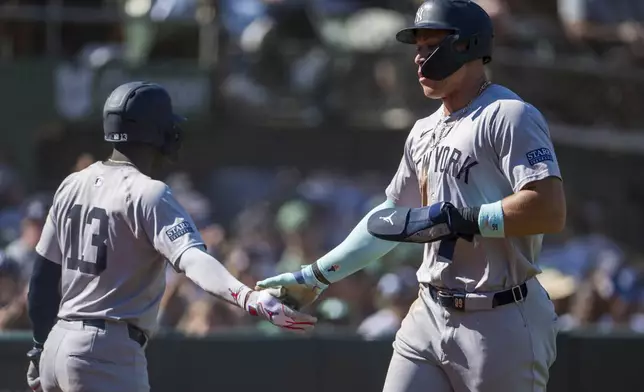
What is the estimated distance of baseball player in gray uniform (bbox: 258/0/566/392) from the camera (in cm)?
429

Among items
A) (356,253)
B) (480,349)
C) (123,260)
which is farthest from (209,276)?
(480,349)

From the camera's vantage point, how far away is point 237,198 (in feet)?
38.4

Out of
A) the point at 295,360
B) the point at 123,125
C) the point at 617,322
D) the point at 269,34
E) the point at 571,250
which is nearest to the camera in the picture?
the point at 123,125

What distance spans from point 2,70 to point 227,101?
2135 mm

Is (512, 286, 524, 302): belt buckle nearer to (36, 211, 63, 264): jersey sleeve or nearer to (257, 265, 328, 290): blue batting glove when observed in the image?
(257, 265, 328, 290): blue batting glove

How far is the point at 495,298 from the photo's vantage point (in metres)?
4.39

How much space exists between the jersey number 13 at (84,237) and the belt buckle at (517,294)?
155cm

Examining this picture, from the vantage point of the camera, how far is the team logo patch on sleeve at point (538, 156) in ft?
14.0

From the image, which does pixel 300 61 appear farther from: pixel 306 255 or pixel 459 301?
pixel 459 301

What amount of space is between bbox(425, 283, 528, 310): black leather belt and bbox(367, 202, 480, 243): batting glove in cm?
23

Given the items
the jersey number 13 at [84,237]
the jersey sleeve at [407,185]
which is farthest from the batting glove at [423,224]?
the jersey number 13 at [84,237]

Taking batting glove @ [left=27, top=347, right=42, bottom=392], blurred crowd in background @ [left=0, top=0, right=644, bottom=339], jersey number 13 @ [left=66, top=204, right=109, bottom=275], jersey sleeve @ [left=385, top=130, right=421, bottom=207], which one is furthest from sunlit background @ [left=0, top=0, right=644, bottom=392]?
jersey number 13 @ [left=66, top=204, right=109, bottom=275]

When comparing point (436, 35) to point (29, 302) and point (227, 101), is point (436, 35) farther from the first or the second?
point (227, 101)

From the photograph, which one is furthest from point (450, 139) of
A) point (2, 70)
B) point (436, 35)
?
point (2, 70)
